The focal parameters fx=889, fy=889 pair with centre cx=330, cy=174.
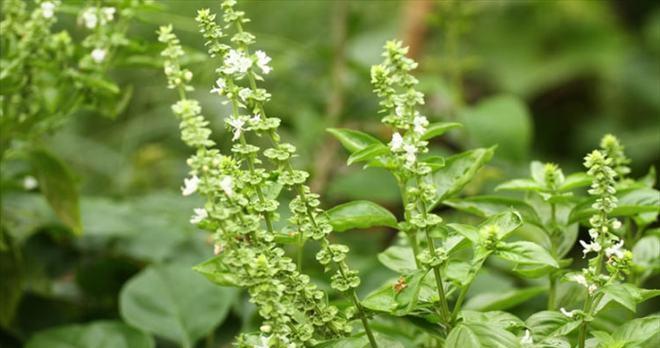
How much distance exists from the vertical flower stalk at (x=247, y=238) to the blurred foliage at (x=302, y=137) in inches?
4.4

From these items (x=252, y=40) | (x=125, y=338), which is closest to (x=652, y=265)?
(x=252, y=40)

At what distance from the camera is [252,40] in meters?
0.74

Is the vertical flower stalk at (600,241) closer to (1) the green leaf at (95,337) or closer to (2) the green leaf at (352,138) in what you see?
(2) the green leaf at (352,138)

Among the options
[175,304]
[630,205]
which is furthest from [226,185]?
[175,304]

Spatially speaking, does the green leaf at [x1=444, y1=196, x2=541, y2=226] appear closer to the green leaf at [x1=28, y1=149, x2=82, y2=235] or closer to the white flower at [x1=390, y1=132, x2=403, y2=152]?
the white flower at [x1=390, y1=132, x2=403, y2=152]

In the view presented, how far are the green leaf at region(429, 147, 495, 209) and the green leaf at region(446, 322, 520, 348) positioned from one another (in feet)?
0.49

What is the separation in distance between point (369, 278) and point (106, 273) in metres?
0.40

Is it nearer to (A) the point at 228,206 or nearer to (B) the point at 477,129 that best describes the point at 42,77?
(A) the point at 228,206

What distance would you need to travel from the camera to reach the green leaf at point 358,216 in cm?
77

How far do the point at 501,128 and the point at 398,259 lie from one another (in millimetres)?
927

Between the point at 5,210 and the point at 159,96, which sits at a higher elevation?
the point at 159,96

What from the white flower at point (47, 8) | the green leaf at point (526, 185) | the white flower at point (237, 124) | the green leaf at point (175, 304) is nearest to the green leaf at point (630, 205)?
the green leaf at point (526, 185)

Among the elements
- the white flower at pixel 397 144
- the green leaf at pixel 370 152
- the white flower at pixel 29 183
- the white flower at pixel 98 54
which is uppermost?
the white flower at pixel 98 54

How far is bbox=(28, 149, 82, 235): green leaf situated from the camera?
115cm
